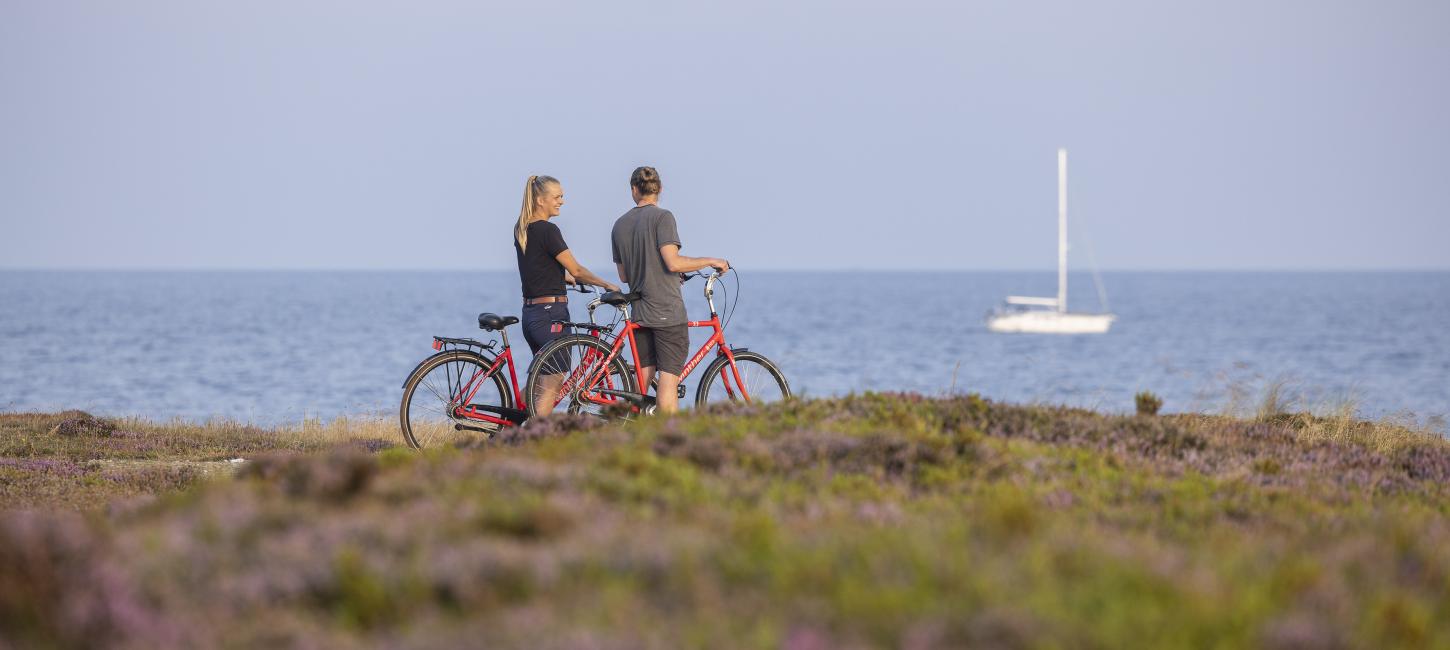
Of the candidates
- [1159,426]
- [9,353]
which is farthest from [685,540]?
[9,353]

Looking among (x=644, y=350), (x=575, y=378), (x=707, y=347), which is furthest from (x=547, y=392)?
(x=707, y=347)

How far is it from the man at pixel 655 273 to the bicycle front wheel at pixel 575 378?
0.36m

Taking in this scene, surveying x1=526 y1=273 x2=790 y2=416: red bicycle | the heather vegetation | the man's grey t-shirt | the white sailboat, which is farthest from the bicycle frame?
the white sailboat

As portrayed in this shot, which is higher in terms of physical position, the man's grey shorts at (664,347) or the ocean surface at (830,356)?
the man's grey shorts at (664,347)

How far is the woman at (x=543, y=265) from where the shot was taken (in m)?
11.9

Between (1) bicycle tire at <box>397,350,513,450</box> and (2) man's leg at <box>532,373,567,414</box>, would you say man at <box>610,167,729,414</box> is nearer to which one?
(2) man's leg at <box>532,373,567,414</box>

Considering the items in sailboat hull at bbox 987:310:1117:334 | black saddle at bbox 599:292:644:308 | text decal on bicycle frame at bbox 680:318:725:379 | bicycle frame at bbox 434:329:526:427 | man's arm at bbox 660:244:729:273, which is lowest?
sailboat hull at bbox 987:310:1117:334

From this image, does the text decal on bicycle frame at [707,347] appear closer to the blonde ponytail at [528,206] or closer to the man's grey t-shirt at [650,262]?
the man's grey t-shirt at [650,262]

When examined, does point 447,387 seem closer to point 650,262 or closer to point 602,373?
point 602,373

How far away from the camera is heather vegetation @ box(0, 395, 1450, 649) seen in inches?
174

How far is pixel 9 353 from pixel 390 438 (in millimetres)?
52707

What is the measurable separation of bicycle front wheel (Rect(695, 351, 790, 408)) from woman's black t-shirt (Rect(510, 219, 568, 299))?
5.52 ft

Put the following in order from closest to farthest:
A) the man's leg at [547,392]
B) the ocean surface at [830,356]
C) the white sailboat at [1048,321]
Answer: the man's leg at [547,392], the ocean surface at [830,356], the white sailboat at [1048,321]

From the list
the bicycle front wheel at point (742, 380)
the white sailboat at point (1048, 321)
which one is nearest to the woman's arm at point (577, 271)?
the bicycle front wheel at point (742, 380)
